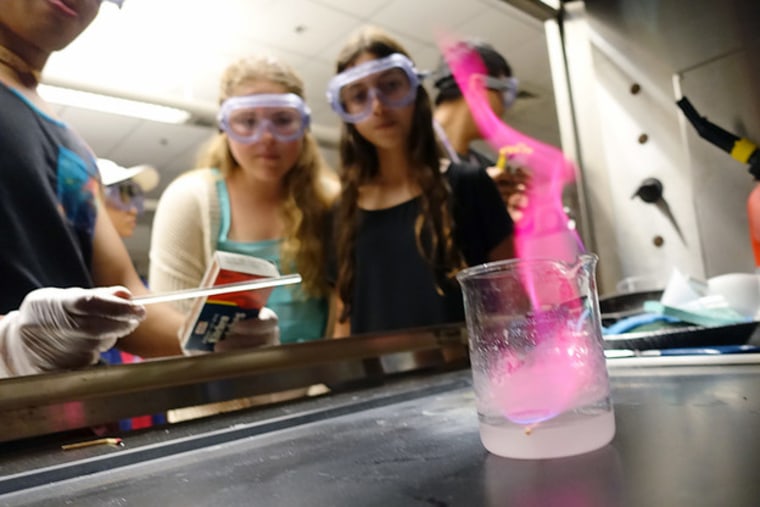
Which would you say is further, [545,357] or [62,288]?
[62,288]

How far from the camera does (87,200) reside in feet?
3.08

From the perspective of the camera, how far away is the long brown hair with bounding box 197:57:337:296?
127cm

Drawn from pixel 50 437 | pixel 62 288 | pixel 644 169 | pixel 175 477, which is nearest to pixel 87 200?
pixel 62 288

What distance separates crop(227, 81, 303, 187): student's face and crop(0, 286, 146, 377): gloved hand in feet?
1.72

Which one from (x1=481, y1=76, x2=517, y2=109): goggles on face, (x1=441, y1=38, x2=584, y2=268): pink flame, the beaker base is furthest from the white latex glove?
(x1=481, y1=76, x2=517, y2=109): goggles on face

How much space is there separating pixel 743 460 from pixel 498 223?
1063 mm

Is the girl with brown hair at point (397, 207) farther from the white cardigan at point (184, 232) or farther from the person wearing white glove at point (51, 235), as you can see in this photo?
the person wearing white glove at point (51, 235)

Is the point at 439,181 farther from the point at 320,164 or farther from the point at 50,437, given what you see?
the point at 50,437

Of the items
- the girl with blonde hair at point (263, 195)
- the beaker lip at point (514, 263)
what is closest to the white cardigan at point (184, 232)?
the girl with blonde hair at point (263, 195)

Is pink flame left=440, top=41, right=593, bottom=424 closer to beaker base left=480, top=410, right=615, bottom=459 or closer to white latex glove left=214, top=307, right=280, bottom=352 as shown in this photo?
white latex glove left=214, top=307, right=280, bottom=352

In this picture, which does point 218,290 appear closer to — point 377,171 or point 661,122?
point 377,171

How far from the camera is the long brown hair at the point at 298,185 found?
127cm

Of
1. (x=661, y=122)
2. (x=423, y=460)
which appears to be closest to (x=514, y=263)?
(x=423, y=460)

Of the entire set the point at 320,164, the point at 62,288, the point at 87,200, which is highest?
the point at 320,164
